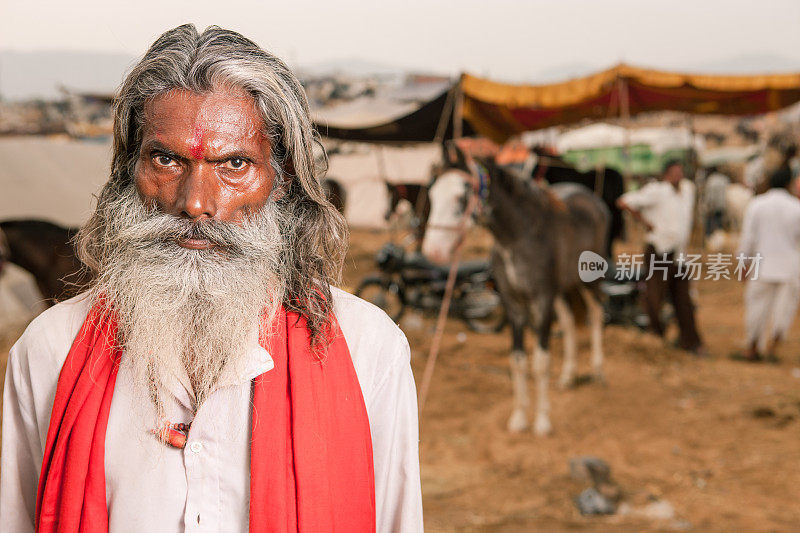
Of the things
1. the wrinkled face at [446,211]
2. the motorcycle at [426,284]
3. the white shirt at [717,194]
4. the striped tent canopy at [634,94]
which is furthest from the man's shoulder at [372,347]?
the white shirt at [717,194]

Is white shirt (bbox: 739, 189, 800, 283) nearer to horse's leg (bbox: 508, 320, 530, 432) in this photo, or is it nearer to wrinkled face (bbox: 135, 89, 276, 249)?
horse's leg (bbox: 508, 320, 530, 432)

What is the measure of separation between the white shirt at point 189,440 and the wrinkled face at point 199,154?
30 centimetres


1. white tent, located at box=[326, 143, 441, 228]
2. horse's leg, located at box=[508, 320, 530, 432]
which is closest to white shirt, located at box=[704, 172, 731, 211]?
white tent, located at box=[326, 143, 441, 228]

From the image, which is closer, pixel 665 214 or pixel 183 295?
pixel 183 295

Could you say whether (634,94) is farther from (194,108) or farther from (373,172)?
(373,172)

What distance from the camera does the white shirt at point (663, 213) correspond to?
666 cm

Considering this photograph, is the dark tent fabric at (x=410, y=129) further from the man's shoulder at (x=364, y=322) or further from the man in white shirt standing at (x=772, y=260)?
the man's shoulder at (x=364, y=322)

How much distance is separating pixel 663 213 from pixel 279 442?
6348 millimetres

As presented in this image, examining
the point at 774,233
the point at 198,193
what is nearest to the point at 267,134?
the point at 198,193

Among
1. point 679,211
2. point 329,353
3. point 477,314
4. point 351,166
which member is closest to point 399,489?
point 329,353

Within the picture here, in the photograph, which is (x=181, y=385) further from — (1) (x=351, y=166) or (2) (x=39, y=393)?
(1) (x=351, y=166)

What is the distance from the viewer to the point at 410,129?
24.9 ft

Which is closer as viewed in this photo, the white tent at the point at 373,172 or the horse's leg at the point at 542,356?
the horse's leg at the point at 542,356

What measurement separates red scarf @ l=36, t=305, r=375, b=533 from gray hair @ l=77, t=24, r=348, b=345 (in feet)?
0.31
